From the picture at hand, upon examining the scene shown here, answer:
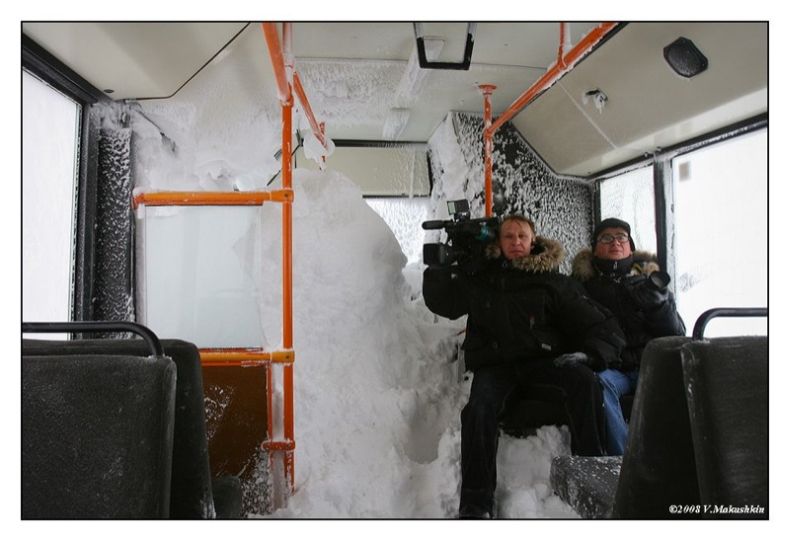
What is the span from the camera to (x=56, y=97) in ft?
4.83

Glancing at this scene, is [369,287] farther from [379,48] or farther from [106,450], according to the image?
[106,450]

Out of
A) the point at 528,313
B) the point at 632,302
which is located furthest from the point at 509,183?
the point at 632,302

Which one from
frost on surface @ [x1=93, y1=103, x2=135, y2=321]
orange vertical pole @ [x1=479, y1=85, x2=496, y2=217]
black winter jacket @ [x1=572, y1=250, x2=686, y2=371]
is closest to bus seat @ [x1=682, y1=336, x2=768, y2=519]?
black winter jacket @ [x1=572, y1=250, x2=686, y2=371]

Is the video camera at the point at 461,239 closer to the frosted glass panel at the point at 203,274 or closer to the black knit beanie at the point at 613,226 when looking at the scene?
the black knit beanie at the point at 613,226

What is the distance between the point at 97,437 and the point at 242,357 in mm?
654

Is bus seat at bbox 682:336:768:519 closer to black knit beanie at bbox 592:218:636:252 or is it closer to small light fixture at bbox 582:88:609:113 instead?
black knit beanie at bbox 592:218:636:252

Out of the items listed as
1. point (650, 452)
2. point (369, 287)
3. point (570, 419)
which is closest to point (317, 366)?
point (369, 287)

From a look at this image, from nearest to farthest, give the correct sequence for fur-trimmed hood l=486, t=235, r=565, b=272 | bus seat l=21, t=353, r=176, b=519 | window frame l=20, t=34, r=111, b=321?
bus seat l=21, t=353, r=176, b=519
window frame l=20, t=34, r=111, b=321
fur-trimmed hood l=486, t=235, r=565, b=272

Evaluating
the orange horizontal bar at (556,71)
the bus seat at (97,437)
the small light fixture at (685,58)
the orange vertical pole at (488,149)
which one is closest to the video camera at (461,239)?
the orange vertical pole at (488,149)

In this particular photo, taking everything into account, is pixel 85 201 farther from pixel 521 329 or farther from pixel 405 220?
pixel 521 329

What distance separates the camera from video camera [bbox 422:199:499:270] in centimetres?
185

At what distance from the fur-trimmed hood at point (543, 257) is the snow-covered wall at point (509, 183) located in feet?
0.11

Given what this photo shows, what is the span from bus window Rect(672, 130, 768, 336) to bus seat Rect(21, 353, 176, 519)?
1.54 m

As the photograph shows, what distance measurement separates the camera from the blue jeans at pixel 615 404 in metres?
1.86
